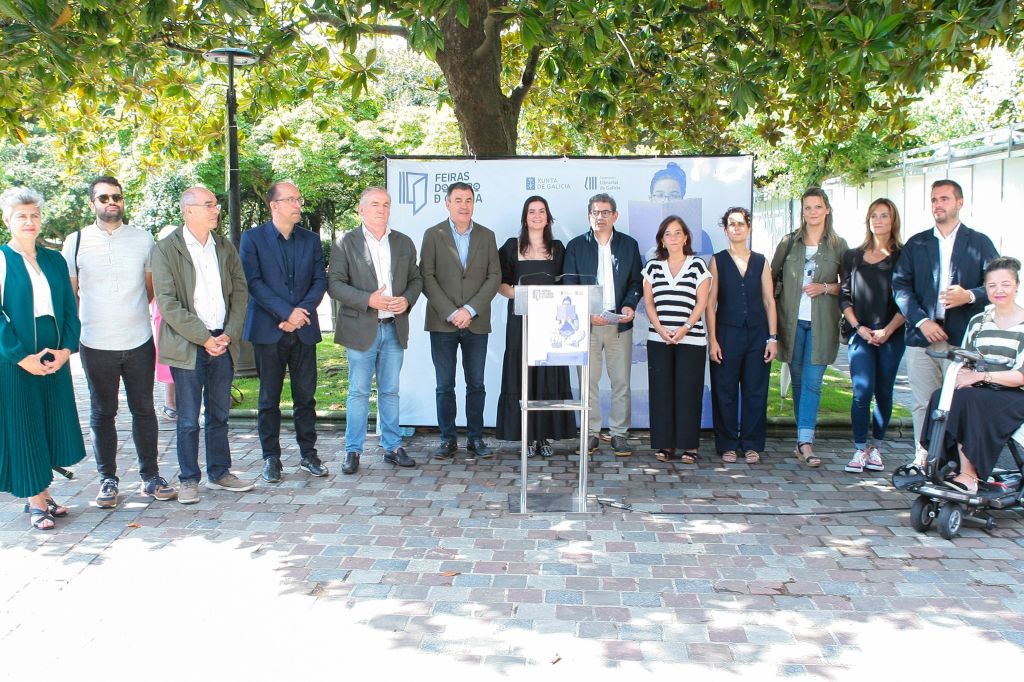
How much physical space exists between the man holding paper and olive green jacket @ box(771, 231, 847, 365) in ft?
4.10

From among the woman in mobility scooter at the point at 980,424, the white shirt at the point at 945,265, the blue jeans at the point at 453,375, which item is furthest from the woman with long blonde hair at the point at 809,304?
the blue jeans at the point at 453,375

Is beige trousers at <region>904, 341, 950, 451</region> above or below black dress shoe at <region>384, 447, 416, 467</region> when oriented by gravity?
above

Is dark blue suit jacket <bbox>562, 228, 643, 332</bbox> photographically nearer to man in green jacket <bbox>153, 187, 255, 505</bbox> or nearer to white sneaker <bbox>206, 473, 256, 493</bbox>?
man in green jacket <bbox>153, 187, 255, 505</bbox>

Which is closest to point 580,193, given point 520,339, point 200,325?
point 520,339

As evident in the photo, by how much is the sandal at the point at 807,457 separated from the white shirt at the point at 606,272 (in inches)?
77.6

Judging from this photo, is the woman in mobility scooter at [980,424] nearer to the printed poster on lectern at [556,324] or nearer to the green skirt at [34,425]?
the printed poster on lectern at [556,324]

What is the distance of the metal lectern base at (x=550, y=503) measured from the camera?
19.5 ft

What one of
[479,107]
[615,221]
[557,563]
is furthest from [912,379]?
[479,107]

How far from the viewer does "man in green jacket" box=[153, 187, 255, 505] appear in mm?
6020

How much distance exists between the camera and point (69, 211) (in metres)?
30.1

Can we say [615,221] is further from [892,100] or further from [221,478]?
[892,100]

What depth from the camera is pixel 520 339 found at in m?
7.15

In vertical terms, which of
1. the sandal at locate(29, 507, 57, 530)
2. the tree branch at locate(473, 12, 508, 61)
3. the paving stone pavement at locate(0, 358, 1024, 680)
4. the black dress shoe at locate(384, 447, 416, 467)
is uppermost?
the tree branch at locate(473, 12, 508, 61)

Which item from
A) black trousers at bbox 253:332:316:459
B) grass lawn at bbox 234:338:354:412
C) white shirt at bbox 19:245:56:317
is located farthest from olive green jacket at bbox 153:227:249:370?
grass lawn at bbox 234:338:354:412
